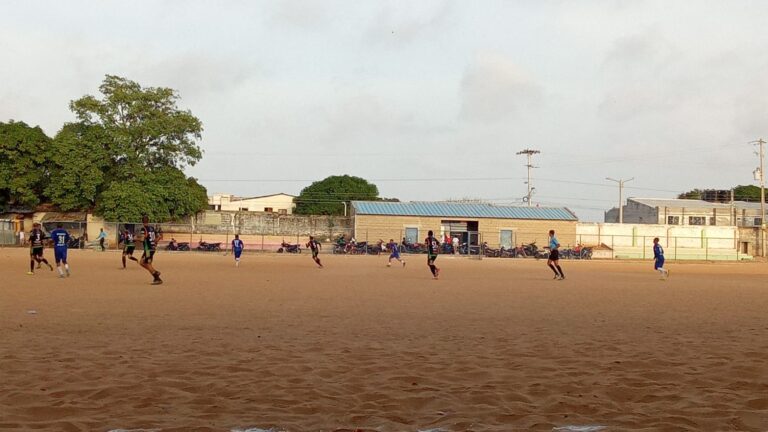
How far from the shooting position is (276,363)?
20.7 ft

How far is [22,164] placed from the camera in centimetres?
4844

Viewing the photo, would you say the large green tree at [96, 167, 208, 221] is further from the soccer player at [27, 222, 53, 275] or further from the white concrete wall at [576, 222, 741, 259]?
the white concrete wall at [576, 222, 741, 259]

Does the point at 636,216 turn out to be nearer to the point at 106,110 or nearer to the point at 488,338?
the point at 106,110

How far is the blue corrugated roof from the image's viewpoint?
5288 cm

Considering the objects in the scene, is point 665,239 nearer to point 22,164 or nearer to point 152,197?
point 152,197

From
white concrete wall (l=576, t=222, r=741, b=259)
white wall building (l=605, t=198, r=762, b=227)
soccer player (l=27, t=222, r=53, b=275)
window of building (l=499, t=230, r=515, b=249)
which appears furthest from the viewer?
white wall building (l=605, t=198, r=762, b=227)

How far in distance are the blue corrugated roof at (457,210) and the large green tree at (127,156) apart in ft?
47.5

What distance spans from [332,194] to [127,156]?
121ft

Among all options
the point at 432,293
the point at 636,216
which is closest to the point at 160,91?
the point at 432,293

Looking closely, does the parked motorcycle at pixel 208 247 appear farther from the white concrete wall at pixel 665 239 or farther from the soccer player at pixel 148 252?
the white concrete wall at pixel 665 239

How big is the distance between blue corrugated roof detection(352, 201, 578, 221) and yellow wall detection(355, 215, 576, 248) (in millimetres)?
432

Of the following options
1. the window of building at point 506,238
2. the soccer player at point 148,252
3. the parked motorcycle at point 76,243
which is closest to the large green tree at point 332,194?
the window of building at point 506,238

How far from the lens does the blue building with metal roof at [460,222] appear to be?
2032 inches

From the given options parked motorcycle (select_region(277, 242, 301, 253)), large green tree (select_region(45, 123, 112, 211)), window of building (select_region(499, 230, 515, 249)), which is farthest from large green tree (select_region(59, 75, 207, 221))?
window of building (select_region(499, 230, 515, 249))
